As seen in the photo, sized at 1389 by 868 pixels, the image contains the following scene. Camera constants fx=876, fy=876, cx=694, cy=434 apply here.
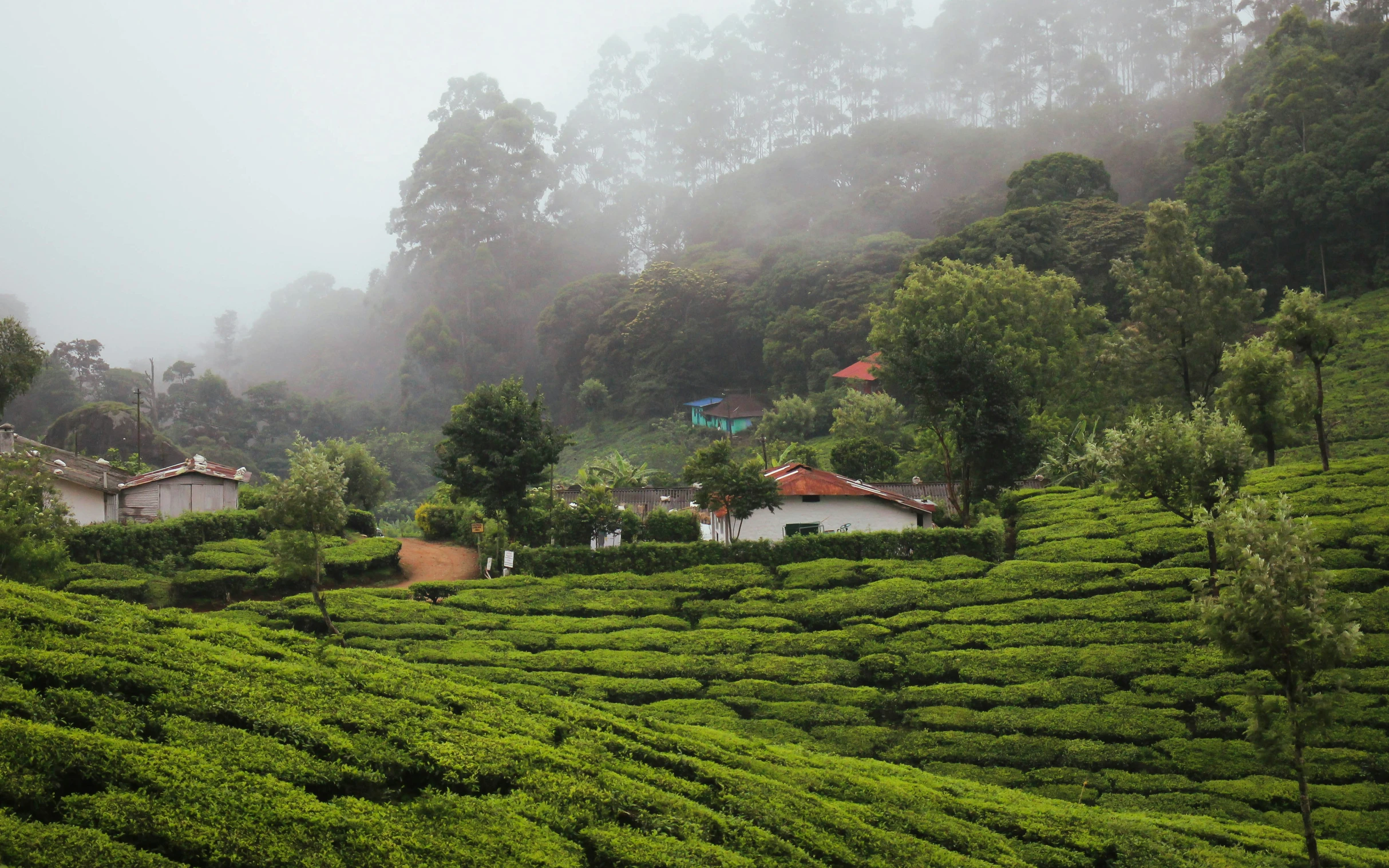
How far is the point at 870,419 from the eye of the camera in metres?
45.8

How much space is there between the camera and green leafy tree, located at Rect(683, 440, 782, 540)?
2544cm

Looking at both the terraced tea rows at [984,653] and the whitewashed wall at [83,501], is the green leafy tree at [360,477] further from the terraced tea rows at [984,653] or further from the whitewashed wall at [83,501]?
the terraced tea rows at [984,653]

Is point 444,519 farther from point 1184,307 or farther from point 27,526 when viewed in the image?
point 1184,307

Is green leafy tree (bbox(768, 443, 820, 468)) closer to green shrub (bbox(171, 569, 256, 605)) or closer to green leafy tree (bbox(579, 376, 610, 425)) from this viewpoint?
green shrub (bbox(171, 569, 256, 605))

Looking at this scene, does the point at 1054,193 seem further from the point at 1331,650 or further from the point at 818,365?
the point at 1331,650

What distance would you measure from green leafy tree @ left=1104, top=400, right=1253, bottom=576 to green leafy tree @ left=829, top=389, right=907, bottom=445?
83.4ft

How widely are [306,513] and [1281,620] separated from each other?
19.2 m

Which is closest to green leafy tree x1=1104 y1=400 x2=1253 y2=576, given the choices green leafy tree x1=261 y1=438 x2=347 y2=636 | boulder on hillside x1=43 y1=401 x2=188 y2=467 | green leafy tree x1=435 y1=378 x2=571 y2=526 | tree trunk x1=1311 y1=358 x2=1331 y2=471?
tree trunk x1=1311 y1=358 x2=1331 y2=471

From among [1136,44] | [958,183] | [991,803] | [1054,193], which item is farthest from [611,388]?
[1136,44]

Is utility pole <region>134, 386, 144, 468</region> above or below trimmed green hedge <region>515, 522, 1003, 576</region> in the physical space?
above

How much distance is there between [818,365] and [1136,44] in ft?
239

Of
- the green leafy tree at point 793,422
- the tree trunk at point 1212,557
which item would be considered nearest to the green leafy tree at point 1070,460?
the tree trunk at point 1212,557

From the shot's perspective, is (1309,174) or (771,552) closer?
(771,552)

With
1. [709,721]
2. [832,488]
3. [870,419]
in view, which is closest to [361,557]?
[709,721]
